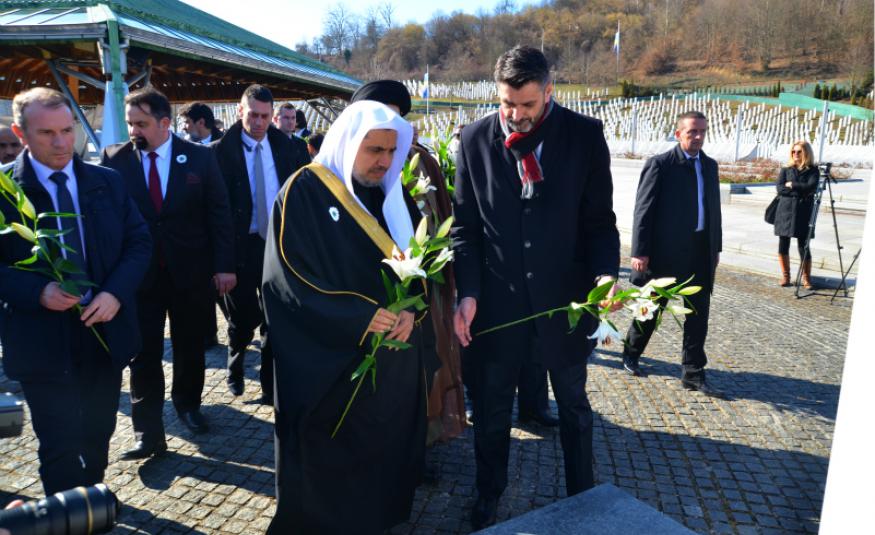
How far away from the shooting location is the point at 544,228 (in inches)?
121

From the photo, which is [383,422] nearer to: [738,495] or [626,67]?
[738,495]

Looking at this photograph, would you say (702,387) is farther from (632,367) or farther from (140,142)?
(140,142)

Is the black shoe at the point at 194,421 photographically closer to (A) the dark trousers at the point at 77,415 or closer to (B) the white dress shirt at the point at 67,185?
(A) the dark trousers at the point at 77,415

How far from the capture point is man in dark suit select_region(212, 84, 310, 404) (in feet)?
15.6

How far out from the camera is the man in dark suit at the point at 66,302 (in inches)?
111

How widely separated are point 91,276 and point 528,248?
2144mm

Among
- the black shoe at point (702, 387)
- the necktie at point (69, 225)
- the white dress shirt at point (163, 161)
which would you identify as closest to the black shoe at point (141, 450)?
the necktie at point (69, 225)

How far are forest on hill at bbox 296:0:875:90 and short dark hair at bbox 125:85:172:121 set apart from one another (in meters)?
54.6

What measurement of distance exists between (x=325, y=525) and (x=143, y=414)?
166 cm

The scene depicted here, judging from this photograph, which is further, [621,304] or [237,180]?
[237,180]

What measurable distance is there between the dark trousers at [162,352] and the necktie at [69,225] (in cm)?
86

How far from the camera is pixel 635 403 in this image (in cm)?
484

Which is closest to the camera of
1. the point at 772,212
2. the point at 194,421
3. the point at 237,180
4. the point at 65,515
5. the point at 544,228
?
the point at 65,515

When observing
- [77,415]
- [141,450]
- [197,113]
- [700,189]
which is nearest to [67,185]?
[77,415]
